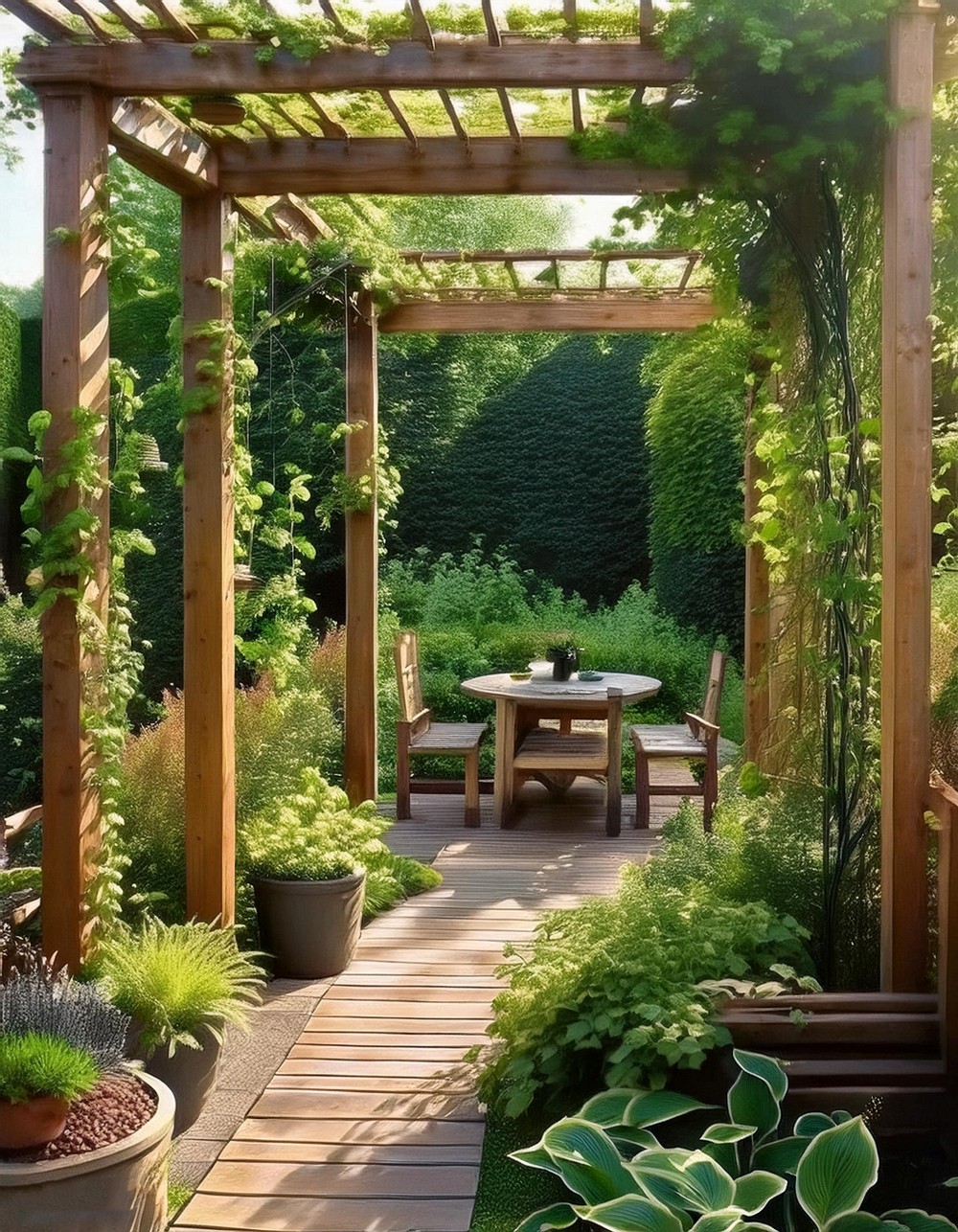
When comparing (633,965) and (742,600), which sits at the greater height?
(742,600)

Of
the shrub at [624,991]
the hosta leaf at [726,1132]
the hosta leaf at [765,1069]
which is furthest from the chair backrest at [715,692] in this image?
the hosta leaf at [726,1132]

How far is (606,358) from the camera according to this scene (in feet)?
44.1

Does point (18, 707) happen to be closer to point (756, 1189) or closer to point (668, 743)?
point (668, 743)

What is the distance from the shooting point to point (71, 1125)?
297 centimetres

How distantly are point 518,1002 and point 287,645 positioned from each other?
9.12 feet

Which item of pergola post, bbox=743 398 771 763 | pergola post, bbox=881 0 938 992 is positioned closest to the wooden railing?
pergola post, bbox=881 0 938 992

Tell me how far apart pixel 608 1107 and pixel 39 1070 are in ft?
4.51

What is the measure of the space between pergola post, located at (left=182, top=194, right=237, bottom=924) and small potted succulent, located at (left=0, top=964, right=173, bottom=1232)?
1.50 m

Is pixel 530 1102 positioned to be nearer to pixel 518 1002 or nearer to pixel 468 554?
pixel 518 1002

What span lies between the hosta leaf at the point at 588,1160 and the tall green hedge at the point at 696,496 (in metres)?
8.70

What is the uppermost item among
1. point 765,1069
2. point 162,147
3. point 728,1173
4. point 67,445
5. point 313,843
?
point 162,147

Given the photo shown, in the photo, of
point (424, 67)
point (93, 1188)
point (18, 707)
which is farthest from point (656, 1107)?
point (18, 707)

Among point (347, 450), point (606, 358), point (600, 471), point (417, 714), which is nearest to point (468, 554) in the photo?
point (600, 471)

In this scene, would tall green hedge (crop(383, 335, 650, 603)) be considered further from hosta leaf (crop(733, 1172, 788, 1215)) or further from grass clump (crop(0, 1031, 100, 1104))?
hosta leaf (crop(733, 1172, 788, 1215))
